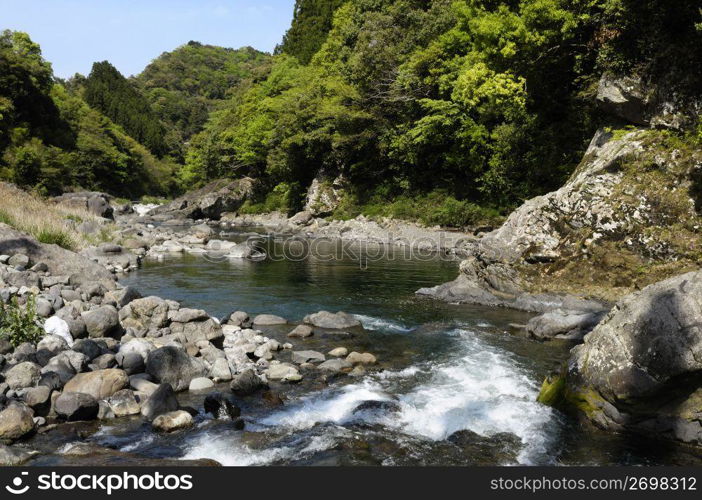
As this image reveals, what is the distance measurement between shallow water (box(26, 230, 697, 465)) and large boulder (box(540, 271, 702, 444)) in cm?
37

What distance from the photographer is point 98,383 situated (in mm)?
8180

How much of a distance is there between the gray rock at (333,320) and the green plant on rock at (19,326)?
6.44m

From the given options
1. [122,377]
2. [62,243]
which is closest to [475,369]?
[122,377]

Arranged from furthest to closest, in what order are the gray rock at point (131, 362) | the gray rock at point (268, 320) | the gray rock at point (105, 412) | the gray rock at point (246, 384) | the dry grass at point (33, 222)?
the dry grass at point (33, 222) < the gray rock at point (268, 320) < the gray rock at point (131, 362) < the gray rock at point (246, 384) < the gray rock at point (105, 412)

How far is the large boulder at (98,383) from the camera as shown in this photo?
810cm

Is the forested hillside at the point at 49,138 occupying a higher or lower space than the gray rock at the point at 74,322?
higher

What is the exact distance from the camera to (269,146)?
56.1m

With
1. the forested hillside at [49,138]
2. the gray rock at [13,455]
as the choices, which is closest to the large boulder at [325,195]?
the forested hillside at [49,138]

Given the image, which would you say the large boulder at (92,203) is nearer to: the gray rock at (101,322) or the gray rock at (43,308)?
the gray rock at (43,308)

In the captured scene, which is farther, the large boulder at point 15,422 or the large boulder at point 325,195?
the large boulder at point 325,195

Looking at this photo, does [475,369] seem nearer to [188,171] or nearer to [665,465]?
[665,465]

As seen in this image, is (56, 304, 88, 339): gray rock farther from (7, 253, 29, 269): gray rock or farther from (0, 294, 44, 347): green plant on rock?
(7, 253, 29, 269): gray rock

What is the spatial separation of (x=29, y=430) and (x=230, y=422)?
2.74m

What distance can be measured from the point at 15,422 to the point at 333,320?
7.93 m
